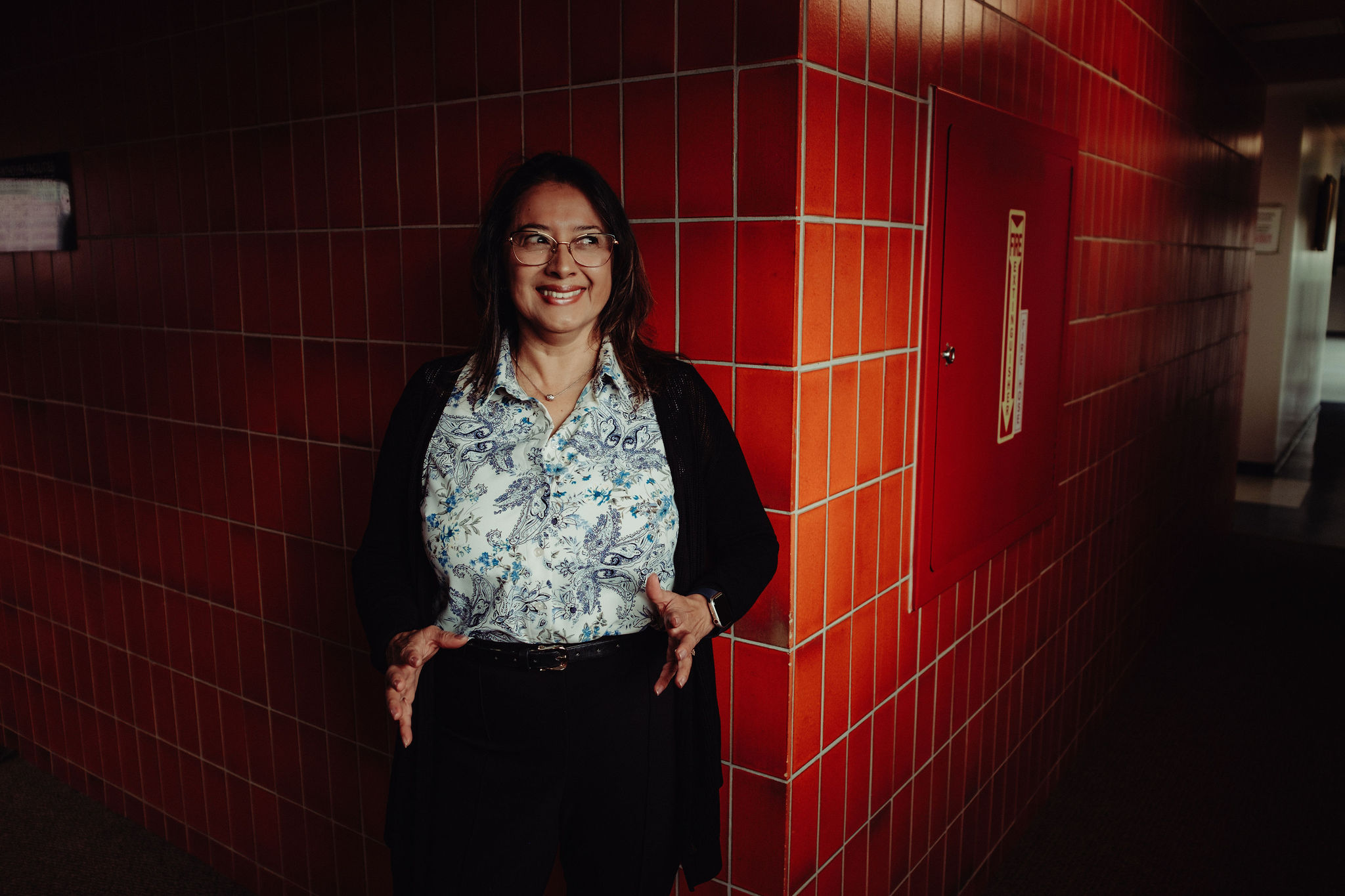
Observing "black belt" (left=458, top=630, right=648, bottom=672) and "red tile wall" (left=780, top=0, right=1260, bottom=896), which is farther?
"red tile wall" (left=780, top=0, right=1260, bottom=896)

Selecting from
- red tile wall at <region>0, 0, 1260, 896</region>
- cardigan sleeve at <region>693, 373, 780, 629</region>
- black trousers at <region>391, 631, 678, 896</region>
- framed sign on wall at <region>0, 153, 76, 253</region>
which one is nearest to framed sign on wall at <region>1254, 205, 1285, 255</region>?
red tile wall at <region>0, 0, 1260, 896</region>

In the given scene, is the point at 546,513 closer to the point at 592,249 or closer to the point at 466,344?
the point at 592,249

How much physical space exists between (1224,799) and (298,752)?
8.50 ft

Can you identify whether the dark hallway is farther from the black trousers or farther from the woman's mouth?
the woman's mouth

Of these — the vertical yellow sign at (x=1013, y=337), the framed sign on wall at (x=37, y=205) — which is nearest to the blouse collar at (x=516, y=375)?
the vertical yellow sign at (x=1013, y=337)

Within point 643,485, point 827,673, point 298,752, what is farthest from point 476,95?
point 298,752

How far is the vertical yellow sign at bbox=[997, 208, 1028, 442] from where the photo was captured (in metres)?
2.08

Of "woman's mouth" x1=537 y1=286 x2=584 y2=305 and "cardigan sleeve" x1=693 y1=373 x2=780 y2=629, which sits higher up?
"woman's mouth" x1=537 y1=286 x2=584 y2=305

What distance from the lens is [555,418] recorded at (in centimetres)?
140

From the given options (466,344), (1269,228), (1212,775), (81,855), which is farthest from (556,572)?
(1269,228)

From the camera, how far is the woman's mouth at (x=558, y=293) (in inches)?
53.1

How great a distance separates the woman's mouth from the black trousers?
51 cm

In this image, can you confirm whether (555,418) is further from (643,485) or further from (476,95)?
(476,95)

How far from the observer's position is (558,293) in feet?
4.43
